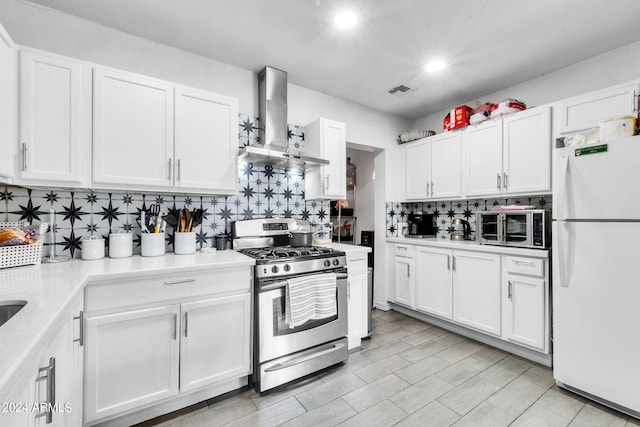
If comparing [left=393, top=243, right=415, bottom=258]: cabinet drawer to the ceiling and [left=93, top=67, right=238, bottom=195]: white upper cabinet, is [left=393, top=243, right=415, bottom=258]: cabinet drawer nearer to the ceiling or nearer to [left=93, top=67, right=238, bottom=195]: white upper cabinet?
the ceiling

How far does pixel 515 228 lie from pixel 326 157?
186 centimetres

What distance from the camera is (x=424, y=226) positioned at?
369 cm

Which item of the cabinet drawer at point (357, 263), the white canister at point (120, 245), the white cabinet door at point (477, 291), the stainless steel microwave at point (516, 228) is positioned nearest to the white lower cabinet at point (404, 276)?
the white cabinet door at point (477, 291)

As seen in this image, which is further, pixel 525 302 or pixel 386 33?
pixel 525 302

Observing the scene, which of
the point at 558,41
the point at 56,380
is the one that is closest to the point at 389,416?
the point at 56,380

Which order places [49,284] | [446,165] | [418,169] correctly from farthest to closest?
[418,169] → [446,165] → [49,284]

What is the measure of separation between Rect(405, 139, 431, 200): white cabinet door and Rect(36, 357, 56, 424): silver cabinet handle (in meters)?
3.40

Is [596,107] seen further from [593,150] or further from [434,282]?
[434,282]

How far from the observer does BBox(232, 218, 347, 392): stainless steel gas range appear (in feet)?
6.34

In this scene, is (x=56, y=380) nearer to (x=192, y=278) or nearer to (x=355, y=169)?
(x=192, y=278)

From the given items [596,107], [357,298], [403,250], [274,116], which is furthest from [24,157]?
[596,107]

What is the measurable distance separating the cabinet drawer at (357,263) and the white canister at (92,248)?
1.87 metres

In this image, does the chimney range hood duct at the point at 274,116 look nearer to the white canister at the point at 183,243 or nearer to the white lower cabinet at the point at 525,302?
the white canister at the point at 183,243

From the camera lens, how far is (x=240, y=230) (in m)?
2.51
